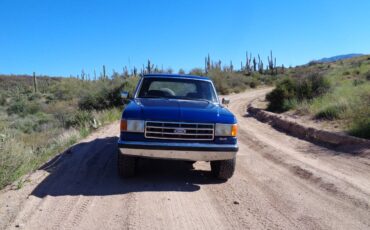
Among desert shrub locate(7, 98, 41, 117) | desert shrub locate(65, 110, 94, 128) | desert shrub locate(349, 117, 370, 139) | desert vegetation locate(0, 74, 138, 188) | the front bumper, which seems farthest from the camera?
desert shrub locate(7, 98, 41, 117)

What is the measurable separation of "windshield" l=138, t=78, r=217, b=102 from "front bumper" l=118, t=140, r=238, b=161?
184cm

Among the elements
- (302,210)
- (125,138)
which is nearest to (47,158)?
(125,138)

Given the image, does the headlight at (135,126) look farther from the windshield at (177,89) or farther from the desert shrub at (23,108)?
the desert shrub at (23,108)

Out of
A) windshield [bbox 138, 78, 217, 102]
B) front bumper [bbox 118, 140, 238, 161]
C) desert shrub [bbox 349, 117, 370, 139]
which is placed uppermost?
windshield [bbox 138, 78, 217, 102]

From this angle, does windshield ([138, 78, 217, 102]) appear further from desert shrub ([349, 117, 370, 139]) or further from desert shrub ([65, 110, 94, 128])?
desert shrub ([65, 110, 94, 128])

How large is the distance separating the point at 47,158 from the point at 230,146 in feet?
16.6

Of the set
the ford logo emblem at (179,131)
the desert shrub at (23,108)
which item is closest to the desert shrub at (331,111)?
the ford logo emblem at (179,131)

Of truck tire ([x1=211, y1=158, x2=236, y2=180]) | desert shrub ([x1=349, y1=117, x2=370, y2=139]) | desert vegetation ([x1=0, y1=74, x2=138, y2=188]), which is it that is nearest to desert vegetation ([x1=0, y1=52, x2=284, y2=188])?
desert vegetation ([x1=0, y1=74, x2=138, y2=188])

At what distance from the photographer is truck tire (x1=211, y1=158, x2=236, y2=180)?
22.8 feet

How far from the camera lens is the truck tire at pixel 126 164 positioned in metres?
6.65

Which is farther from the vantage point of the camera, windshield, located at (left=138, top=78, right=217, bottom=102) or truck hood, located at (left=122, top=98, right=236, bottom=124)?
windshield, located at (left=138, top=78, right=217, bottom=102)

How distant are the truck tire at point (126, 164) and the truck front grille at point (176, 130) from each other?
0.58 meters

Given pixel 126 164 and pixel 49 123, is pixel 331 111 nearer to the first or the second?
pixel 126 164

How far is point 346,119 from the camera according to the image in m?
13.3
